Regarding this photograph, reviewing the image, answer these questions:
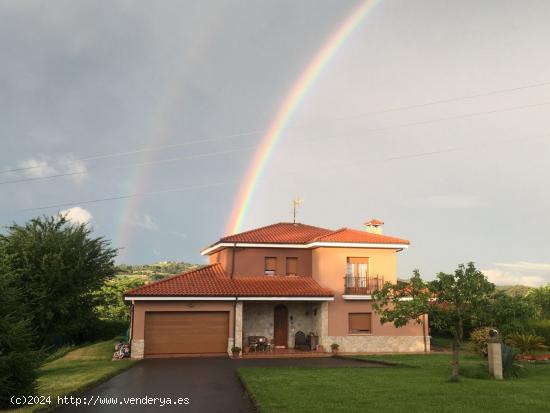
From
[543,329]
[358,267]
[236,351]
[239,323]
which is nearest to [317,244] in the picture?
[358,267]

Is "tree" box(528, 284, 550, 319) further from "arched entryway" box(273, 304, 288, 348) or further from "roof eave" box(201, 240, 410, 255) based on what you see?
"arched entryway" box(273, 304, 288, 348)

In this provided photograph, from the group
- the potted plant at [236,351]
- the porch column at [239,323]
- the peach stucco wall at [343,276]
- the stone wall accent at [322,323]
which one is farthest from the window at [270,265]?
the potted plant at [236,351]

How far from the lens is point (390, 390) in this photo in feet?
38.5

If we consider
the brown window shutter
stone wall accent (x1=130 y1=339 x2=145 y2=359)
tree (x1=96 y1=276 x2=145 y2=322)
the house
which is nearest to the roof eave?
the house

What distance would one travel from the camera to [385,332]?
25.7 meters

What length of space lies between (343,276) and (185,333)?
29.1 feet

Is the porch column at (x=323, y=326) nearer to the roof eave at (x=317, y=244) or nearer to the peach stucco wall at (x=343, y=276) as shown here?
the peach stucco wall at (x=343, y=276)

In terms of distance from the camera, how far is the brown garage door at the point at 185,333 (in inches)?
907

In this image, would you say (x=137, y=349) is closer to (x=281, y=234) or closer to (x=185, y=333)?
(x=185, y=333)

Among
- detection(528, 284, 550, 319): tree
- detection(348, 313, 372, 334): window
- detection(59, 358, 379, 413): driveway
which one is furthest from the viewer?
detection(348, 313, 372, 334): window

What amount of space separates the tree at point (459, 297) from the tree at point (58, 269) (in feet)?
52.3

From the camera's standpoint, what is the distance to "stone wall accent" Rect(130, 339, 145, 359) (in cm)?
2212

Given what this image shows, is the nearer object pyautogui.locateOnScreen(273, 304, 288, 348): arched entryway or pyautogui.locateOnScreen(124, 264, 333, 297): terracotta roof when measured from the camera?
pyautogui.locateOnScreen(124, 264, 333, 297): terracotta roof

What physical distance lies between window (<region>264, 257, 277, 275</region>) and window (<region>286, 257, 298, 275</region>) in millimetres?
758
